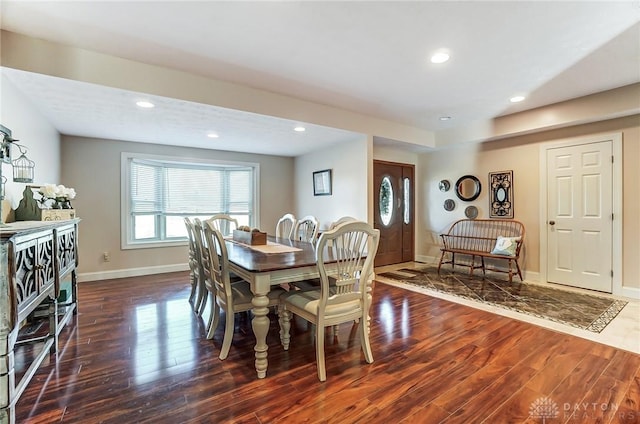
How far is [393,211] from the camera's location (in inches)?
223

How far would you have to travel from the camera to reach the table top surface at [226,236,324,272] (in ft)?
6.73

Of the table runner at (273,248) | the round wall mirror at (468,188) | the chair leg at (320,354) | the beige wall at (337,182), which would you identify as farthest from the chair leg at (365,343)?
the round wall mirror at (468,188)

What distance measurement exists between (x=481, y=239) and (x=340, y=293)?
12.6 ft

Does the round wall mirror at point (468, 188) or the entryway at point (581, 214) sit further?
the round wall mirror at point (468, 188)

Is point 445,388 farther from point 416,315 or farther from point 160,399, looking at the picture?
point 160,399

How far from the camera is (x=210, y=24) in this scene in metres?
2.17

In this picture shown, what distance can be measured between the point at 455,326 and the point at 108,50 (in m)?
3.92

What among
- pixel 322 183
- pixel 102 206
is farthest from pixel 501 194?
pixel 102 206

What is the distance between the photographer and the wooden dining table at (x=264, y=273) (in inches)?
77.1

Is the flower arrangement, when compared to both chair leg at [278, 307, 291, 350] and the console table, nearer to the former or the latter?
the console table

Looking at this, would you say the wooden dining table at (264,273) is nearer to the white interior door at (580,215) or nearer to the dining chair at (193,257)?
the dining chair at (193,257)

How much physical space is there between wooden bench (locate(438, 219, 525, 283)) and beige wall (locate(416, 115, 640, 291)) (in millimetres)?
147

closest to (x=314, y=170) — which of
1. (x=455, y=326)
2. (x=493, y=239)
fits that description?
(x=493, y=239)

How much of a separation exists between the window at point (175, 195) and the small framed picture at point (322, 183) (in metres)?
1.23
